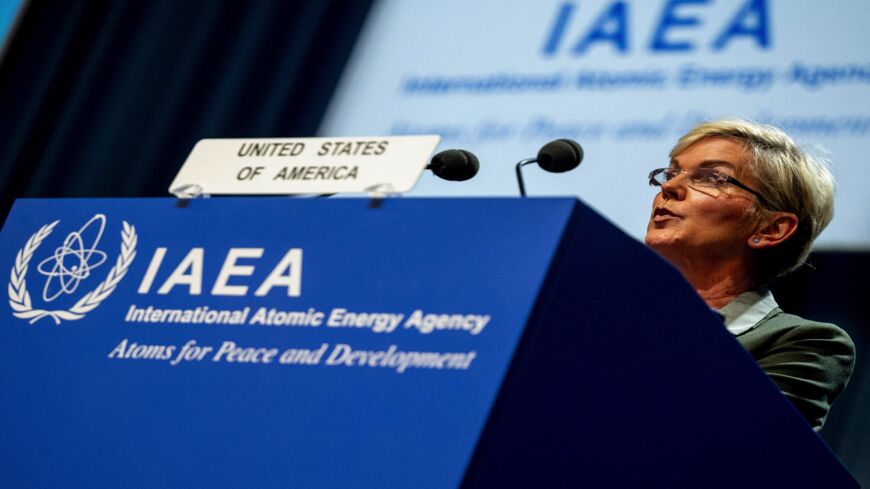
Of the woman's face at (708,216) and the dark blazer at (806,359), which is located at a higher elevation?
the woman's face at (708,216)

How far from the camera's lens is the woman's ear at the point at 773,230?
2.00 metres

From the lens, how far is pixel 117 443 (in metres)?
1.03

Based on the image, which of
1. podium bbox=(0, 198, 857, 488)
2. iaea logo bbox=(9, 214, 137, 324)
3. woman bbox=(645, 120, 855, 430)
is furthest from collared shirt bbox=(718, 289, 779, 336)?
iaea logo bbox=(9, 214, 137, 324)

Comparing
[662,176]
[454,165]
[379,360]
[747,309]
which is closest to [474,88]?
[662,176]

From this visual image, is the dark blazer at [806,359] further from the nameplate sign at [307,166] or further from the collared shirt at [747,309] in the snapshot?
the nameplate sign at [307,166]

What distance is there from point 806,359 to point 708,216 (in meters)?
0.42

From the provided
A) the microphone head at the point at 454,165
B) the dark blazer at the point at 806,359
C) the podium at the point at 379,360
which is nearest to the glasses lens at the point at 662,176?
the dark blazer at the point at 806,359

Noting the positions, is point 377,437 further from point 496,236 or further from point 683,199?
point 683,199

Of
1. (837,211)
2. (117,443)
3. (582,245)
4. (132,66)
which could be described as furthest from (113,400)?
(132,66)

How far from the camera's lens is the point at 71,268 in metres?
1.17

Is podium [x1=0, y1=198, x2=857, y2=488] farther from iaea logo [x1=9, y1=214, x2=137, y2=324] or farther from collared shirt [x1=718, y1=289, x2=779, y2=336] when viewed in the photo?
collared shirt [x1=718, y1=289, x2=779, y2=336]

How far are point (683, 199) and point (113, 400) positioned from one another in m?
1.19

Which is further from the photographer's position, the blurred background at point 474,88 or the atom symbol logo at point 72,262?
the blurred background at point 474,88

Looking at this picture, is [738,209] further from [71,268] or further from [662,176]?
[71,268]
